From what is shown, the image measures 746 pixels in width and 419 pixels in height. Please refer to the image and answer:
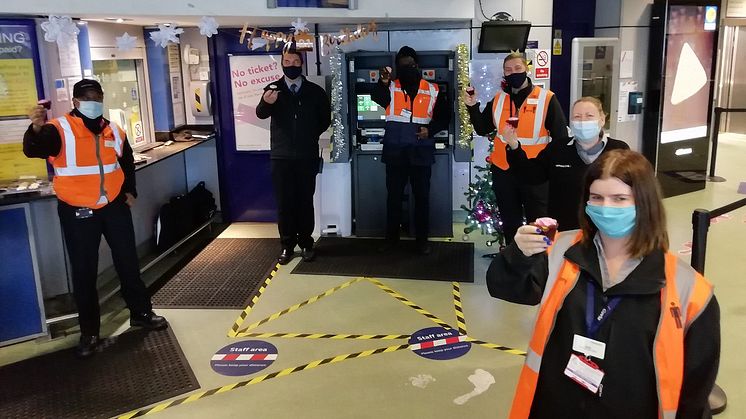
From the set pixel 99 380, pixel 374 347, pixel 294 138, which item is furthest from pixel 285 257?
pixel 99 380

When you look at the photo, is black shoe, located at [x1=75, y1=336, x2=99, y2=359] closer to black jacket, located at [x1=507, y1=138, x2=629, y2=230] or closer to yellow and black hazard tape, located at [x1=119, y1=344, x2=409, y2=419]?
yellow and black hazard tape, located at [x1=119, y1=344, x2=409, y2=419]

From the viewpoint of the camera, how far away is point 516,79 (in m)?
4.69

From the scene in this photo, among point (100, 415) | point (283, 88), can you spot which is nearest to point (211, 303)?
point (100, 415)

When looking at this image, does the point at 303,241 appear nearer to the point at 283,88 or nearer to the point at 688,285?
the point at 283,88

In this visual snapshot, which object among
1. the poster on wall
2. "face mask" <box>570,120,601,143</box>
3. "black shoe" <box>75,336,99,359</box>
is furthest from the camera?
the poster on wall

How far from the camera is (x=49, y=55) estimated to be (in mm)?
4598

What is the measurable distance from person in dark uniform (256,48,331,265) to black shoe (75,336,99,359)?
6.36 feet

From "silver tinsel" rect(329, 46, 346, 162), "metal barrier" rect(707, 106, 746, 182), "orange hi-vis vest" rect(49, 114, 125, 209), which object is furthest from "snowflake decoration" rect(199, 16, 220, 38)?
"metal barrier" rect(707, 106, 746, 182)

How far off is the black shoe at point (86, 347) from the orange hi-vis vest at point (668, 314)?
3.24 metres

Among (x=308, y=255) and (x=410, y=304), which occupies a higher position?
(x=308, y=255)

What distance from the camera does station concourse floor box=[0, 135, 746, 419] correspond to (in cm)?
350

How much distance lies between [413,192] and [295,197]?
1.07m

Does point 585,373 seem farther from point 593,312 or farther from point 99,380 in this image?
point 99,380

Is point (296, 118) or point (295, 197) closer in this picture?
point (296, 118)
